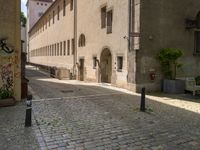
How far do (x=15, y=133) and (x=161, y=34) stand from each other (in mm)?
9704

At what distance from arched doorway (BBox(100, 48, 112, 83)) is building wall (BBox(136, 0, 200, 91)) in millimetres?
4350

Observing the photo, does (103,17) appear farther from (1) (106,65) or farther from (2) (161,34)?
(2) (161,34)

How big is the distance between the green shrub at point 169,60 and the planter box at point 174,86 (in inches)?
21.5

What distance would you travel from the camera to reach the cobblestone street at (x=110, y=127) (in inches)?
220

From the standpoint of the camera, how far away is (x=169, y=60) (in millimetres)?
13180

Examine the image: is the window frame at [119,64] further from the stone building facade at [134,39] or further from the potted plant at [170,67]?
the potted plant at [170,67]

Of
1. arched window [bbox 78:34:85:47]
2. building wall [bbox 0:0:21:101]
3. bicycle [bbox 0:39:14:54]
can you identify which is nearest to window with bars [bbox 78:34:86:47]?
arched window [bbox 78:34:85:47]

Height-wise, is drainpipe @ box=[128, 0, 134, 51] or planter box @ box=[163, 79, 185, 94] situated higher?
drainpipe @ box=[128, 0, 134, 51]

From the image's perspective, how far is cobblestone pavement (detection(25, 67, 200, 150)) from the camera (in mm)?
5606

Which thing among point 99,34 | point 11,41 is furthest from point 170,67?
point 11,41

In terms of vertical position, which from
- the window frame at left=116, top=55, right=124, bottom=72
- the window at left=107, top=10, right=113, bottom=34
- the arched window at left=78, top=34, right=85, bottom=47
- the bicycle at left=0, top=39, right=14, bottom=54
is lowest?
the window frame at left=116, top=55, right=124, bottom=72

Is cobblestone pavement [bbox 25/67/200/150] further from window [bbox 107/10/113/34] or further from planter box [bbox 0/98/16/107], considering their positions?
window [bbox 107/10/113/34]

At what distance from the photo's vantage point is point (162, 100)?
11250 millimetres

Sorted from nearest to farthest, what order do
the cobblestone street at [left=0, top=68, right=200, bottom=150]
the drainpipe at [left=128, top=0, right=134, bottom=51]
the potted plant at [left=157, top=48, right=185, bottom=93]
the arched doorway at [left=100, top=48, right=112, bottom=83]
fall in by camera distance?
the cobblestone street at [left=0, top=68, right=200, bottom=150], the potted plant at [left=157, top=48, right=185, bottom=93], the drainpipe at [left=128, top=0, right=134, bottom=51], the arched doorway at [left=100, top=48, right=112, bottom=83]
